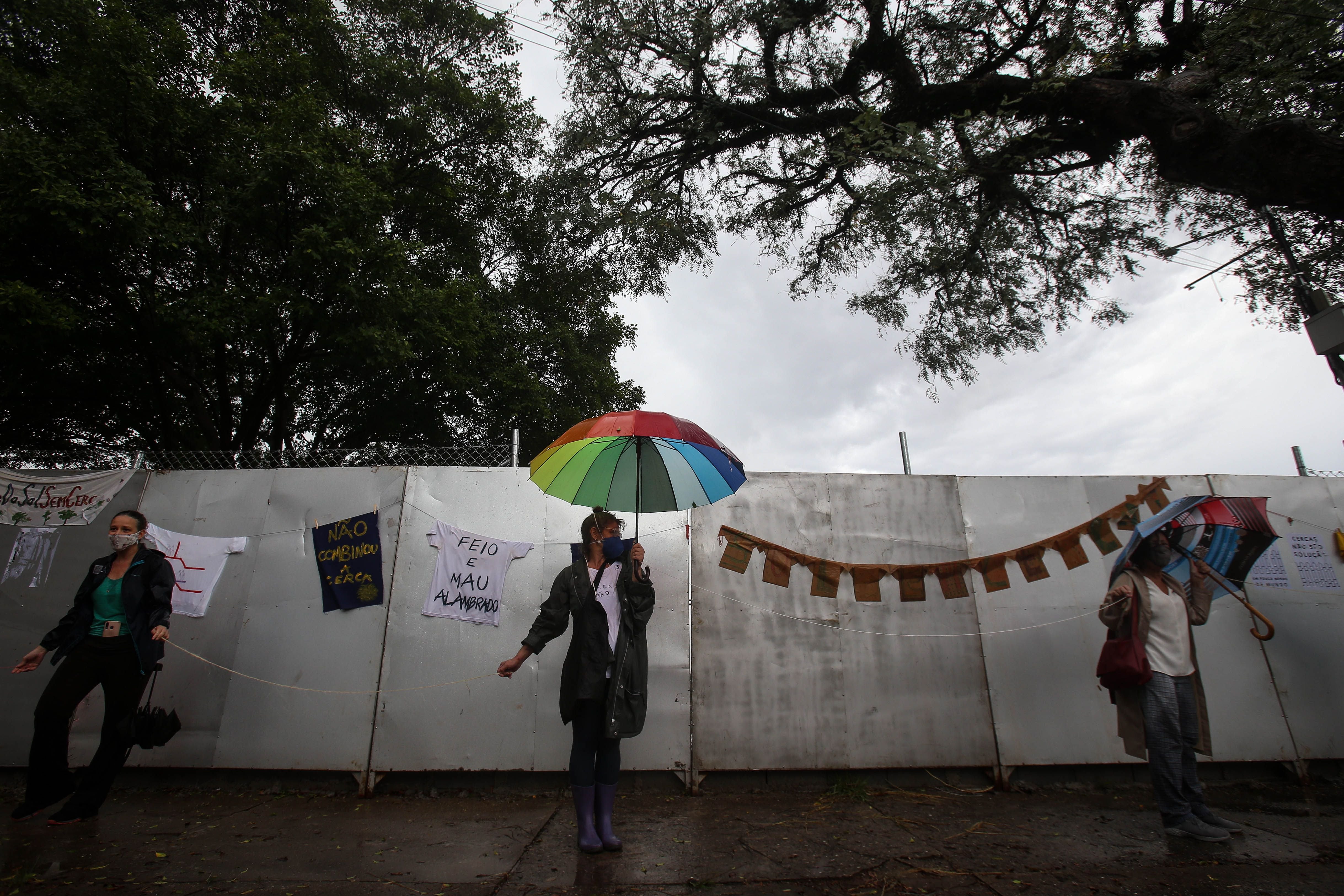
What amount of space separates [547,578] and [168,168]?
9717 millimetres

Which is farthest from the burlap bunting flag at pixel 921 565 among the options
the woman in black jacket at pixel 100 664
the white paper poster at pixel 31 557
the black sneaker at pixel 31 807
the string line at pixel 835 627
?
the white paper poster at pixel 31 557

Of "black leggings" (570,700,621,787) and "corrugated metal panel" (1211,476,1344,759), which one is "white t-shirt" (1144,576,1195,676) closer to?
"corrugated metal panel" (1211,476,1344,759)

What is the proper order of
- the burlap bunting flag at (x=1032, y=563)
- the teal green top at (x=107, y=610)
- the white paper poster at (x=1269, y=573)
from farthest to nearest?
the white paper poster at (x=1269, y=573) < the burlap bunting flag at (x=1032, y=563) < the teal green top at (x=107, y=610)

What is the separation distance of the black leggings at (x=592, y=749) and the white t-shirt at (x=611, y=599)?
310 millimetres

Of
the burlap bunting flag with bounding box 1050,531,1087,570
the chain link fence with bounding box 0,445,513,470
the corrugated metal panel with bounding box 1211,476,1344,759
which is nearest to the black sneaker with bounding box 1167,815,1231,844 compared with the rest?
the burlap bunting flag with bounding box 1050,531,1087,570

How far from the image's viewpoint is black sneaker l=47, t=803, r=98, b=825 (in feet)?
10.9

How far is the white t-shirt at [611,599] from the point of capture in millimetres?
3170

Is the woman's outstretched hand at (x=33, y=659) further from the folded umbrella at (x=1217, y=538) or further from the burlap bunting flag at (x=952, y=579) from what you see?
the folded umbrella at (x=1217, y=538)

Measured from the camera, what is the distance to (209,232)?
29.5 ft

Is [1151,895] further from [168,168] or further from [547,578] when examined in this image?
[168,168]

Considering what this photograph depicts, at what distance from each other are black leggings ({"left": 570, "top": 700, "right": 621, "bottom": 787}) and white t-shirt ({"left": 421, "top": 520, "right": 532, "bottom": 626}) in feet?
4.74

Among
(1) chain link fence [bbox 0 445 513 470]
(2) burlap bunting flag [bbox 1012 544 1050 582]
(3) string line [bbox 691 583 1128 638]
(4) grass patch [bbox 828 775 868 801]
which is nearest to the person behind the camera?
(4) grass patch [bbox 828 775 868 801]

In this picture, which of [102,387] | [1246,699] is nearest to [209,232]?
[102,387]

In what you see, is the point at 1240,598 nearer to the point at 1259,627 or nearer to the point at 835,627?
the point at 1259,627
